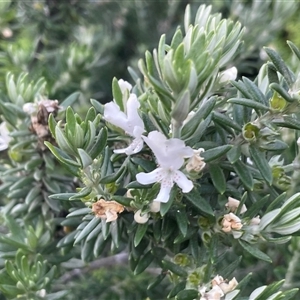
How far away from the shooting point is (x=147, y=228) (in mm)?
831

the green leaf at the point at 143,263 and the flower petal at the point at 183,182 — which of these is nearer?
the flower petal at the point at 183,182

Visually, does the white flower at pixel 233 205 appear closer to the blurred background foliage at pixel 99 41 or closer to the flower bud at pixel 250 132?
the flower bud at pixel 250 132

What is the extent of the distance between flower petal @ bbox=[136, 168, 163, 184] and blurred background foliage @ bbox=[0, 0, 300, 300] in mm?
559

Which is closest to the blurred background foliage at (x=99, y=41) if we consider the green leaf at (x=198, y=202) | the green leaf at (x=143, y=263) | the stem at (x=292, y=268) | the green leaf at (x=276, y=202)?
the stem at (x=292, y=268)

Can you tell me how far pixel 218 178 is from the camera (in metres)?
0.75

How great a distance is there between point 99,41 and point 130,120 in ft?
4.03

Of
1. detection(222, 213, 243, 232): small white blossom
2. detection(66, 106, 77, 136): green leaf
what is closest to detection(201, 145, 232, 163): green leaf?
detection(222, 213, 243, 232): small white blossom

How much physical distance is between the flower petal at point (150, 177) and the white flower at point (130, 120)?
2.1 inches

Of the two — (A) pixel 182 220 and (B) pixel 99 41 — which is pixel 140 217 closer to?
(A) pixel 182 220

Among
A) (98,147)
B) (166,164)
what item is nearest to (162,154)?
(166,164)

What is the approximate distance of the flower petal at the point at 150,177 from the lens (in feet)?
2.22

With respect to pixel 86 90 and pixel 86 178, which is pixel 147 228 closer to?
pixel 86 178

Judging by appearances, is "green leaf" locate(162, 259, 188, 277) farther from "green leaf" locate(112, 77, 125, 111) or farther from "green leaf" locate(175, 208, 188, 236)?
"green leaf" locate(112, 77, 125, 111)

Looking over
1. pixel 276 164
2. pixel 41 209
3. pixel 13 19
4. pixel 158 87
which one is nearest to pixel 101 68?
pixel 13 19
